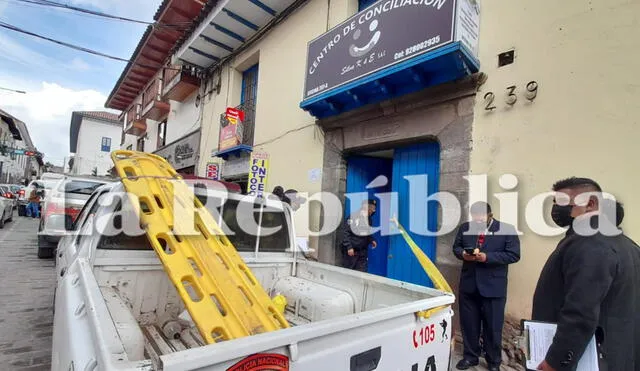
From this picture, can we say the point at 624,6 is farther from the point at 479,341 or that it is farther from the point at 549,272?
the point at 479,341

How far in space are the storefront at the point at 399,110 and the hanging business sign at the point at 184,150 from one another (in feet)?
22.7

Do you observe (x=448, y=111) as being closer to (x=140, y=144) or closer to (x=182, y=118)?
(x=182, y=118)

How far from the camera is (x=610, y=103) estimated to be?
3512mm

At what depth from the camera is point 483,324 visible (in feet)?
12.2

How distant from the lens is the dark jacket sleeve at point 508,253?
3.51 metres

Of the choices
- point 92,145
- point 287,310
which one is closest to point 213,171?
point 287,310

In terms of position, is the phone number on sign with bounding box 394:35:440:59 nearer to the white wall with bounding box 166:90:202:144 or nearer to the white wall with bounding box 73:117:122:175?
the white wall with bounding box 166:90:202:144

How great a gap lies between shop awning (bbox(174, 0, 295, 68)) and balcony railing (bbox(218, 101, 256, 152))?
1899 mm

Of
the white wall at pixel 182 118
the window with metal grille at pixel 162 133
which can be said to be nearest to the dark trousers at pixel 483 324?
the white wall at pixel 182 118

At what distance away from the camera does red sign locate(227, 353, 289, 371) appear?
1.24 meters

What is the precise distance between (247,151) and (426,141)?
5363 mm

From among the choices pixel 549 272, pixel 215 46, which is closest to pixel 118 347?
pixel 549 272

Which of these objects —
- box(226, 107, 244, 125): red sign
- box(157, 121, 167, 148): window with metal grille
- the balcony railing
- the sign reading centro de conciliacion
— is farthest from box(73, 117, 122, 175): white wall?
the sign reading centro de conciliacion

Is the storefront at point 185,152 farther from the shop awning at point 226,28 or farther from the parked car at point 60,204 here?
the parked car at point 60,204
